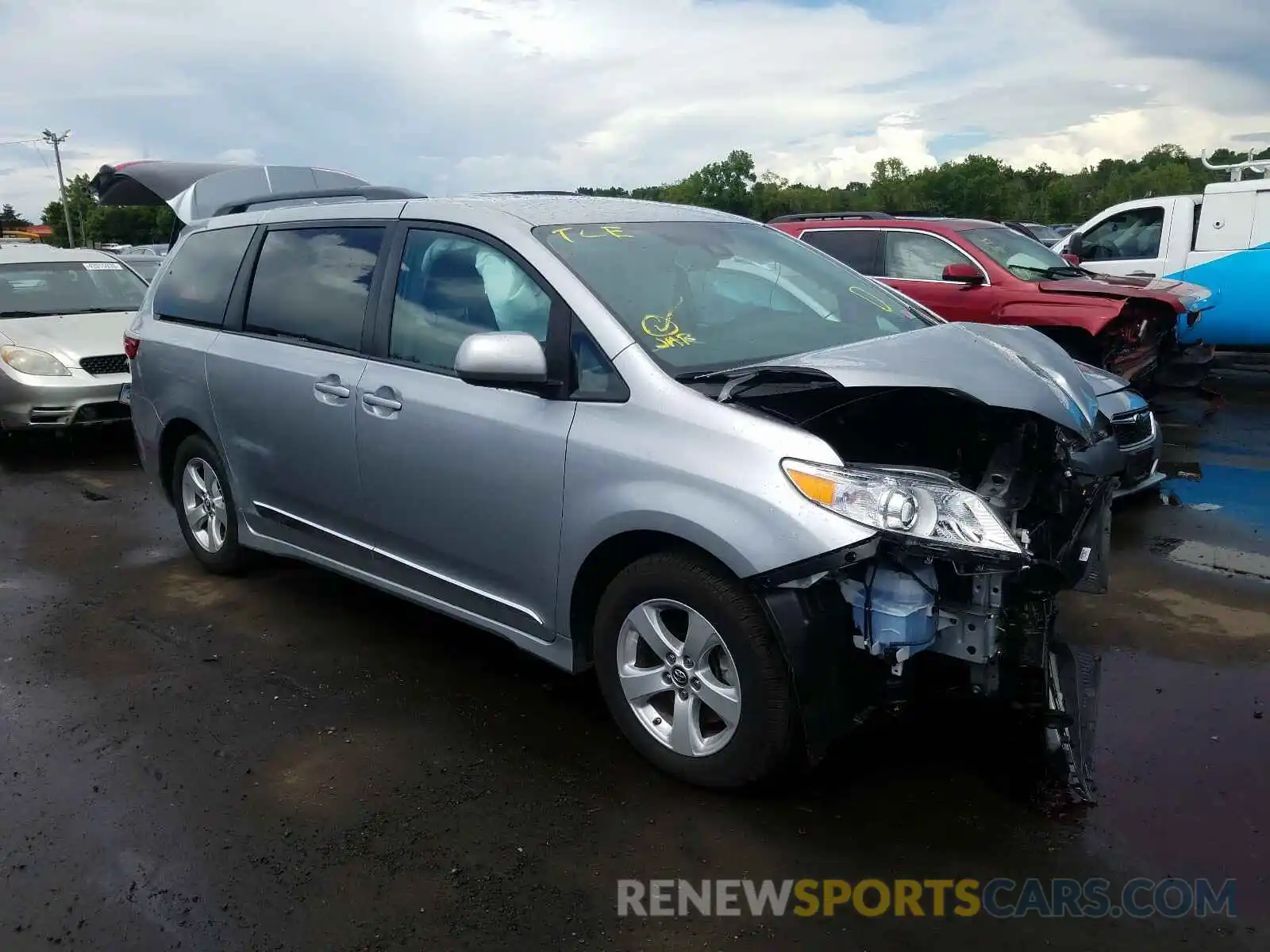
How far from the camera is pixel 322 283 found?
4395 millimetres

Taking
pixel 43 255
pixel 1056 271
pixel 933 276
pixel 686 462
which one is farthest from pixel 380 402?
pixel 43 255

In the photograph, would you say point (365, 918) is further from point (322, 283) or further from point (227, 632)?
point (322, 283)

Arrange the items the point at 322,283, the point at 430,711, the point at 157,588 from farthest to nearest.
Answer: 1. the point at 157,588
2. the point at 322,283
3. the point at 430,711

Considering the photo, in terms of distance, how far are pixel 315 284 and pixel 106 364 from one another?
5.02 metres

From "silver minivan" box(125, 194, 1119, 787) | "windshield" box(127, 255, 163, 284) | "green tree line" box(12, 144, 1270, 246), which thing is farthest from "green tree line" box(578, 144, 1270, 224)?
"silver minivan" box(125, 194, 1119, 787)

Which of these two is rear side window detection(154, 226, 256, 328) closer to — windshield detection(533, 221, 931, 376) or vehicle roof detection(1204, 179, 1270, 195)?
windshield detection(533, 221, 931, 376)

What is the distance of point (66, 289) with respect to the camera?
30.9 ft

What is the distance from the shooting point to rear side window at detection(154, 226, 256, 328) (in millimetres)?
4977

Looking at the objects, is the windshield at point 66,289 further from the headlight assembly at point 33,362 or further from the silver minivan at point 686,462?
the silver minivan at point 686,462

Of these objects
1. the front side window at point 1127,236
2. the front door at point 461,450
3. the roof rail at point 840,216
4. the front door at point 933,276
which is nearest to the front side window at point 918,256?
the front door at point 933,276

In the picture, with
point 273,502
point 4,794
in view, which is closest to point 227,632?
point 273,502

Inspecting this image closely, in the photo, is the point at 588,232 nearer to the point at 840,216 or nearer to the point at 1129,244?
the point at 840,216

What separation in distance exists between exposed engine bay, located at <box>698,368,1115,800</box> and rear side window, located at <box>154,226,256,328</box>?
2.95 m

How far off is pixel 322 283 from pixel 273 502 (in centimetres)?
105
